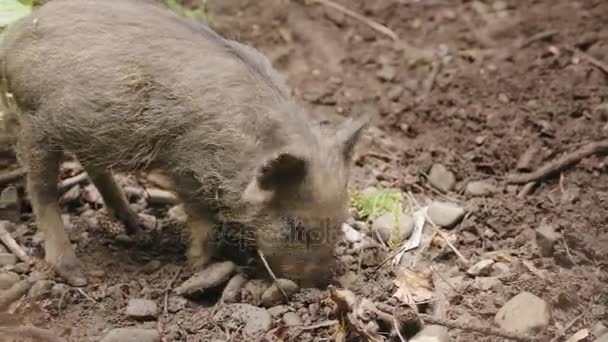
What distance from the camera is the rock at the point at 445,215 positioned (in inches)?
193

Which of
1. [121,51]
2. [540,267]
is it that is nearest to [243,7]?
[121,51]

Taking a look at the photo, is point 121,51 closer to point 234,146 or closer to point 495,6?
point 234,146

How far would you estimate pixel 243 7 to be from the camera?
714 cm

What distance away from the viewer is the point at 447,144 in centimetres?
580

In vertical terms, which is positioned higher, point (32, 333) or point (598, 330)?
point (32, 333)

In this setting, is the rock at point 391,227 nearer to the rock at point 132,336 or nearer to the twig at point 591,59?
the rock at point 132,336

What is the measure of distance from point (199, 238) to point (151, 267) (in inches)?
12.6

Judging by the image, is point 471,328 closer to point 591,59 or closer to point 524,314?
point 524,314

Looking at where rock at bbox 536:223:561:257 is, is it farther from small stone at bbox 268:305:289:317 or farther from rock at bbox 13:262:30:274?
rock at bbox 13:262:30:274

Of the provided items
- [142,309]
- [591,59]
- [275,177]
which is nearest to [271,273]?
[275,177]

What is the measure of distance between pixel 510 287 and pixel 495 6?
3571mm

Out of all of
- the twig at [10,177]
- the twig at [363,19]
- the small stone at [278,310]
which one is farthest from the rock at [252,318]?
the twig at [363,19]

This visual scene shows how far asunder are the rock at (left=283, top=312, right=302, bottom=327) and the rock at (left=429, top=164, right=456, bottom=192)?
1785mm

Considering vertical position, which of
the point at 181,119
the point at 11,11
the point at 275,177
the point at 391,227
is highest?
the point at 11,11
